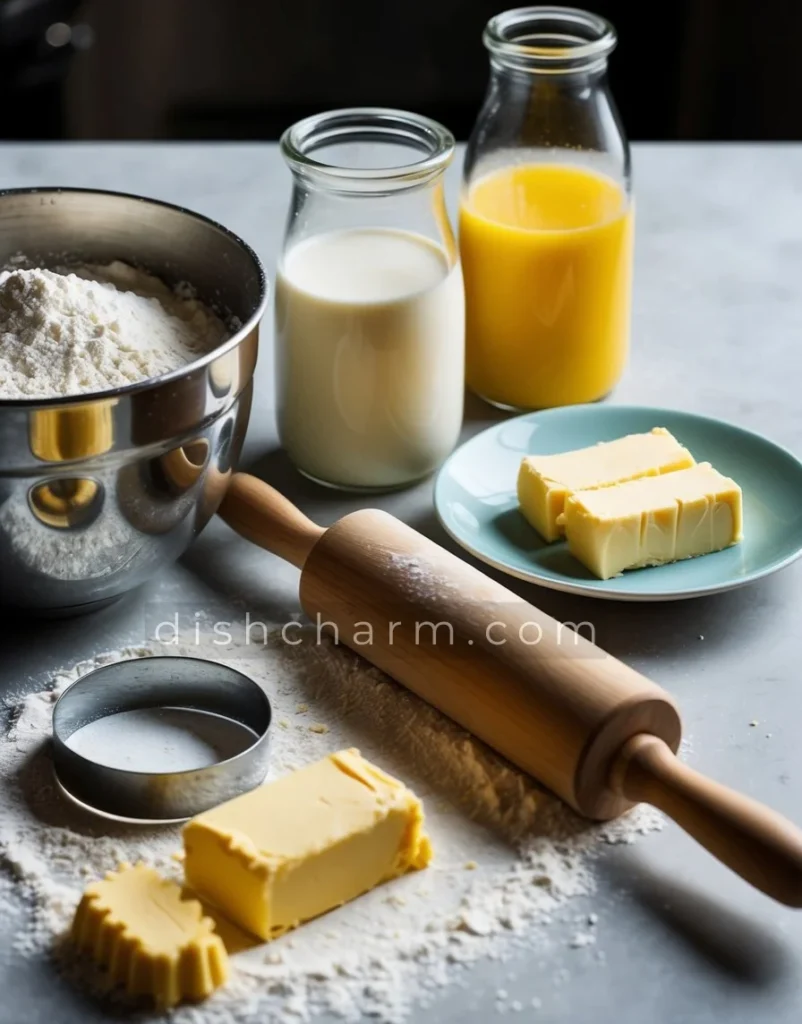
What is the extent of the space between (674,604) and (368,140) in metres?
0.49

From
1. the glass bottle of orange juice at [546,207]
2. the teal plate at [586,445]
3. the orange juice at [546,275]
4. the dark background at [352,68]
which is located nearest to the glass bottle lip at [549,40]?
the glass bottle of orange juice at [546,207]

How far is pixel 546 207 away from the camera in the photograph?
135cm

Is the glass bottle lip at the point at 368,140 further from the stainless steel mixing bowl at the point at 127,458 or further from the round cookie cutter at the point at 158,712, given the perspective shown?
the round cookie cutter at the point at 158,712

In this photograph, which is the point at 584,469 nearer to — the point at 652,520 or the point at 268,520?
the point at 652,520

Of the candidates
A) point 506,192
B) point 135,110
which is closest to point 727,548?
point 506,192

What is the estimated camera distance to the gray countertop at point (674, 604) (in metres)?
0.84

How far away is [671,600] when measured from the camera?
1153mm

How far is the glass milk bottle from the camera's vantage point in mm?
1224

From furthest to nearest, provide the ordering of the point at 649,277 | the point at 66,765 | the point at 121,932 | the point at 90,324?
the point at 649,277, the point at 90,324, the point at 66,765, the point at 121,932

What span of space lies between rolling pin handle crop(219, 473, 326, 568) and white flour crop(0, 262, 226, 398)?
0.44ft

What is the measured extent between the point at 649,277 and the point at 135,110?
1.75 metres

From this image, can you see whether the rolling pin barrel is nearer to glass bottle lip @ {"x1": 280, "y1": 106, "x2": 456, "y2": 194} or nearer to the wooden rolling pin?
the wooden rolling pin

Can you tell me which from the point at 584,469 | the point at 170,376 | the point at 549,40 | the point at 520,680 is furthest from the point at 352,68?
the point at 520,680

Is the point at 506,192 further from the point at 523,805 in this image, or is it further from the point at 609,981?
the point at 609,981
